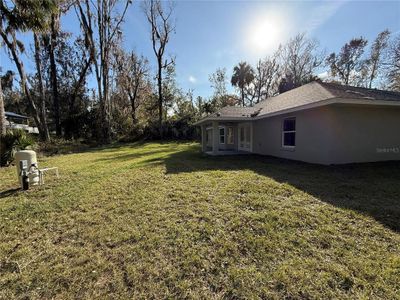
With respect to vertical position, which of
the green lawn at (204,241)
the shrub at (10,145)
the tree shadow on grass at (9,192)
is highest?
the shrub at (10,145)

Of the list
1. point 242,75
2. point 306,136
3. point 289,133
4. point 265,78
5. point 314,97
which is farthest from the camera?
point 265,78

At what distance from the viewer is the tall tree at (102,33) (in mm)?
18547

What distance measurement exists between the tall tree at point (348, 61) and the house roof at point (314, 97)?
20840 mm

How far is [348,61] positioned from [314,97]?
25985 millimetres

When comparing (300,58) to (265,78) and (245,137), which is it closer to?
(265,78)

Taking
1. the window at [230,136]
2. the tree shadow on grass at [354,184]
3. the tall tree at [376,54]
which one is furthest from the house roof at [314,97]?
the tall tree at [376,54]

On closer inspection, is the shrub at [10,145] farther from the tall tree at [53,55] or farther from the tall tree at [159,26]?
the tall tree at [159,26]

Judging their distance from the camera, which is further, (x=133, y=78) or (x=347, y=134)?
(x=133, y=78)

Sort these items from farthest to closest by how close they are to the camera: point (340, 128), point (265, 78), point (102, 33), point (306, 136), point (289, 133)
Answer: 1. point (265, 78)
2. point (102, 33)
3. point (289, 133)
4. point (306, 136)
5. point (340, 128)

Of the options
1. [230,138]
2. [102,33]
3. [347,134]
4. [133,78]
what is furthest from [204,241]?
[133,78]

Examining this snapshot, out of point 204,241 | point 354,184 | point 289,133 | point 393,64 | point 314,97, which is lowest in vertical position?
point 204,241

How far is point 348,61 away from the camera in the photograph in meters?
27.7

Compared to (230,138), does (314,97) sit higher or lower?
higher

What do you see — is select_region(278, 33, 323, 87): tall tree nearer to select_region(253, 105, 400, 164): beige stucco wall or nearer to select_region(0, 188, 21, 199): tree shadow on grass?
select_region(253, 105, 400, 164): beige stucco wall
